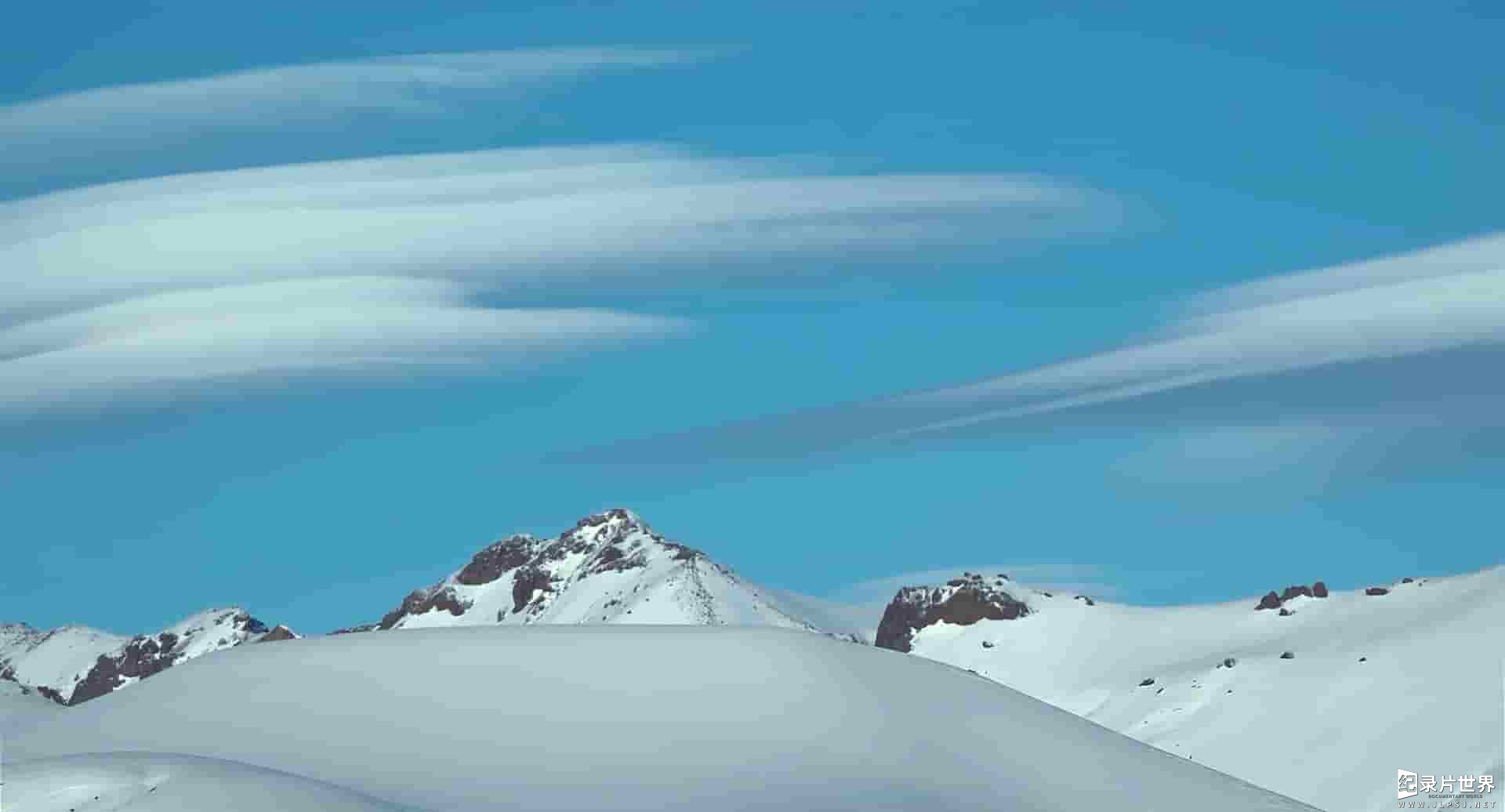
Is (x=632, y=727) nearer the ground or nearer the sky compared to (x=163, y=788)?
nearer the sky

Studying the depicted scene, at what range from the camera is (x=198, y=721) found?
7700cm

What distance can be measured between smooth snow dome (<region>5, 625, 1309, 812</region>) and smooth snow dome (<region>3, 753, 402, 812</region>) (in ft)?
15.9

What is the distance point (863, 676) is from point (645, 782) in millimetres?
14313

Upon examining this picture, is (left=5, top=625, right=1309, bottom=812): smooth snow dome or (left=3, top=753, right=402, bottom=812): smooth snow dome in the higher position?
(left=5, top=625, right=1309, bottom=812): smooth snow dome

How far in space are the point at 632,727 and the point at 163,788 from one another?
1773cm

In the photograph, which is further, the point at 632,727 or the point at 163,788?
the point at 632,727

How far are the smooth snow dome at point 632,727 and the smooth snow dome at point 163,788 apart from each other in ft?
15.9

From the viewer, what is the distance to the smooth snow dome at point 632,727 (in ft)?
229

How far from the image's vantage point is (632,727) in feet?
245

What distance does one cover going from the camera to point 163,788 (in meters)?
61.0

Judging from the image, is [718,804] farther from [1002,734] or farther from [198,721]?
[198,721]

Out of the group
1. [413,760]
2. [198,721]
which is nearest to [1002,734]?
[413,760]

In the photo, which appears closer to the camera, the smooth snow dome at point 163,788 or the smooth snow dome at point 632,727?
the smooth snow dome at point 163,788

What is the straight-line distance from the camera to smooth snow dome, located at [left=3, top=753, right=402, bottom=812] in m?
60.0
